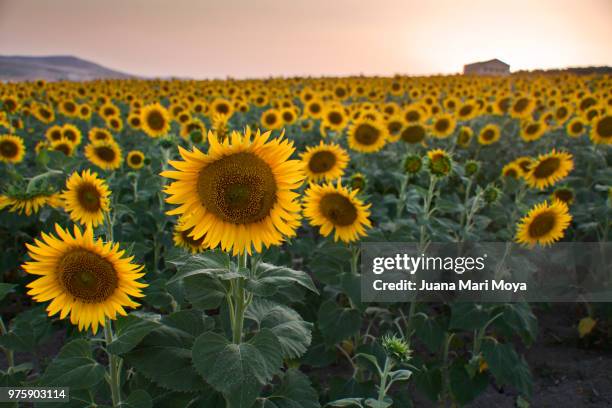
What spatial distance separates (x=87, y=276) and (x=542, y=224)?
123 inches

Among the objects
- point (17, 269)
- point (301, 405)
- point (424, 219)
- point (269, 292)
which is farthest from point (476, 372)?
point (17, 269)

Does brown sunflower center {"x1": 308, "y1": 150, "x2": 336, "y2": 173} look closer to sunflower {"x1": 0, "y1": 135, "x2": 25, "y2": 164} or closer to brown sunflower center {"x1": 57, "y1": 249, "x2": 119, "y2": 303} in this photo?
brown sunflower center {"x1": 57, "y1": 249, "x2": 119, "y2": 303}

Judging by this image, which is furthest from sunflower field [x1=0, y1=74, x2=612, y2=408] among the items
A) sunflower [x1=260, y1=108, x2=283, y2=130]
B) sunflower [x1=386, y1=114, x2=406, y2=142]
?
sunflower [x1=260, y1=108, x2=283, y2=130]

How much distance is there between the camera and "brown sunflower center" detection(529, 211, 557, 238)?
3475 mm

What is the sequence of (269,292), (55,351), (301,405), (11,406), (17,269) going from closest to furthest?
(269,292), (301,405), (11,406), (55,351), (17,269)

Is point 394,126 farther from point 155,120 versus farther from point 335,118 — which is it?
point 155,120

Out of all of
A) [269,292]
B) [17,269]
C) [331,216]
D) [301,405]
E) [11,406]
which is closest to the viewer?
[269,292]

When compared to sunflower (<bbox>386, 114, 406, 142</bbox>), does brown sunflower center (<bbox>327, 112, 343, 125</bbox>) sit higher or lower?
higher

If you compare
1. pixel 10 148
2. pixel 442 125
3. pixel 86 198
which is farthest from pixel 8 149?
pixel 442 125

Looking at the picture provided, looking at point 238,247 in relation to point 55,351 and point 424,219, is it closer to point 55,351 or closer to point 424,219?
point 424,219

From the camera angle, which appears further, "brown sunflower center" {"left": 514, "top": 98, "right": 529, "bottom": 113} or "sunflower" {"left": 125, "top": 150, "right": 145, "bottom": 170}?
"brown sunflower center" {"left": 514, "top": 98, "right": 529, "bottom": 113}

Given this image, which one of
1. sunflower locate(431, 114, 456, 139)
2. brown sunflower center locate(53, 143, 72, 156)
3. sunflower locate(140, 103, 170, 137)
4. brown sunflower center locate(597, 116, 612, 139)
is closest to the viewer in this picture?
brown sunflower center locate(53, 143, 72, 156)

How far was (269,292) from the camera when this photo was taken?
71.9 inches

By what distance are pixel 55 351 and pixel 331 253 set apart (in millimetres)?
2706
